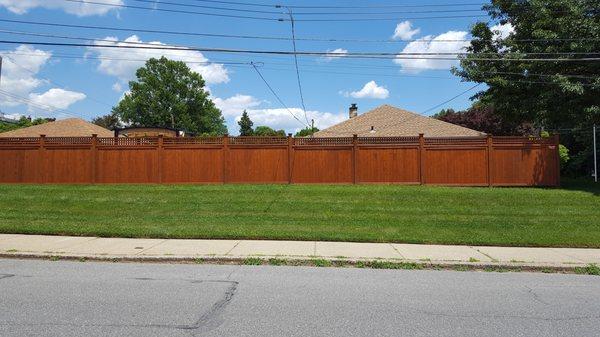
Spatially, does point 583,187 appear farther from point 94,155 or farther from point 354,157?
point 94,155

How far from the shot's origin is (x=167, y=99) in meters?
71.4

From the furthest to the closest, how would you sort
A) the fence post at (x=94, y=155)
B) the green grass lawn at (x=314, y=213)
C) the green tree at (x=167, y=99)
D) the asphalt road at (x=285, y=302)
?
the green tree at (x=167, y=99)
the fence post at (x=94, y=155)
the green grass lawn at (x=314, y=213)
the asphalt road at (x=285, y=302)

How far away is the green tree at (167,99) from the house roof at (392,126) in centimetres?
4086

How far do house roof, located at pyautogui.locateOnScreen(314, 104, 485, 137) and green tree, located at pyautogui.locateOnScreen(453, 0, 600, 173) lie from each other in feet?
29.7

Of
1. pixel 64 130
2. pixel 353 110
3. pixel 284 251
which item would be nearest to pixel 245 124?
pixel 353 110

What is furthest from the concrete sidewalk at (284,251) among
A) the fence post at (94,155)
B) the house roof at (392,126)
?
the house roof at (392,126)

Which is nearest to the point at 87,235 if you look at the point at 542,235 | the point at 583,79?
the point at 542,235

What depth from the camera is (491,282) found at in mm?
7633

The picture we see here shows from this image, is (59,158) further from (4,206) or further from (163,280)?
(163,280)

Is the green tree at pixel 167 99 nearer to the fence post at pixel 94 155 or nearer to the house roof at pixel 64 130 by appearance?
the house roof at pixel 64 130

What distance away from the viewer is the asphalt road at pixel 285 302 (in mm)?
5059

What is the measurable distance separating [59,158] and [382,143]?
13.8 meters

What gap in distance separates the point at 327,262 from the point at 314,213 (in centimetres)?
546

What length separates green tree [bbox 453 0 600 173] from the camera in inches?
713
